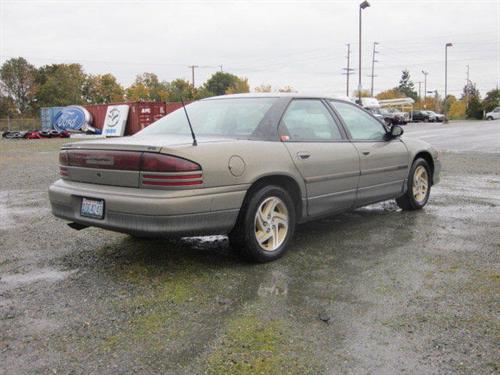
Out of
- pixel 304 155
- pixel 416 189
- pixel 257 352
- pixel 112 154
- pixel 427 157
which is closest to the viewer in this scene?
pixel 257 352

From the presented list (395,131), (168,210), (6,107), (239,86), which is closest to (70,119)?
(395,131)

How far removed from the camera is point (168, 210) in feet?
12.5

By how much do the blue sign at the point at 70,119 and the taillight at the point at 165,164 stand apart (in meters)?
36.0

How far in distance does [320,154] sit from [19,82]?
257ft

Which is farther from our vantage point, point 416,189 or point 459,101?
point 459,101

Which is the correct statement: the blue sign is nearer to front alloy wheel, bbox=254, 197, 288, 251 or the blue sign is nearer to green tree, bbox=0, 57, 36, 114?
front alloy wheel, bbox=254, 197, 288, 251

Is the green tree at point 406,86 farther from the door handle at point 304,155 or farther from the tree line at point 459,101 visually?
the door handle at point 304,155

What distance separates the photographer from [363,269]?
14.0ft

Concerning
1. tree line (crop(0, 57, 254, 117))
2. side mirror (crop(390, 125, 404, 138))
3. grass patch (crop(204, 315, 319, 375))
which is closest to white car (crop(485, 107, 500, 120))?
tree line (crop(0, 57, 254, 117))

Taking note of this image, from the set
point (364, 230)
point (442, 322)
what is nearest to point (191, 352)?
point (442, 322)

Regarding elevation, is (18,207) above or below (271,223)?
below

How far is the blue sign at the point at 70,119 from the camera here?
3808 centimetres

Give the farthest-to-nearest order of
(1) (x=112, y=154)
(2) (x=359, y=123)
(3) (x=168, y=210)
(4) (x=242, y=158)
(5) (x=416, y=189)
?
(5) (x=416, y=189)
(2) (x=359, y=123)
(4) (x=242, y=158)
(1) (x=112, y=154)
(3) (x=168, y=210)

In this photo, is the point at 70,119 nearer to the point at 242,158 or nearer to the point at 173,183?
the point at 242,158
